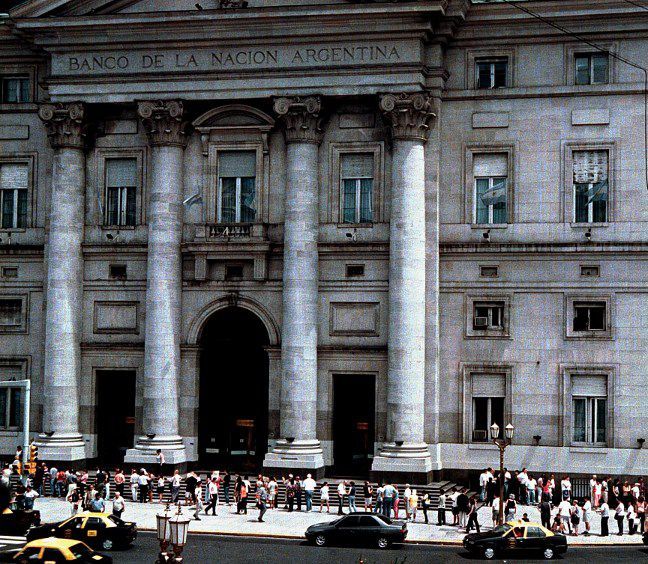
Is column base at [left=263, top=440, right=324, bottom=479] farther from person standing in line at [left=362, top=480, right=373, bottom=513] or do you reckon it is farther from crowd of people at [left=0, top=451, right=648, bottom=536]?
person standing in line at [left=362, top=480, right=373, bottom=513]

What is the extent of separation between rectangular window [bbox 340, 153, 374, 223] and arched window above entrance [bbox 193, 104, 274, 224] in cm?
389

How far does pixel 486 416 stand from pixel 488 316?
4.84m

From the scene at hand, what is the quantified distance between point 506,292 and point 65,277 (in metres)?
22.0

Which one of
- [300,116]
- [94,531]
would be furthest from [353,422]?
[94,531]

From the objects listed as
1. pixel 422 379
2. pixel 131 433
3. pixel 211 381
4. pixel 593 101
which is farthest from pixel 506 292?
pixel 131 433

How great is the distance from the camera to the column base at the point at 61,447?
A: 60312 mm

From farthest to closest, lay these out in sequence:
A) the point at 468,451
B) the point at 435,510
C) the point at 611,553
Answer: the point at 468,451
the point at 435,510
the point at 611,553

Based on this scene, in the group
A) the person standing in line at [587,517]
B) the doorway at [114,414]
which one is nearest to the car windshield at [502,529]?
the person standing in line at [587,517]

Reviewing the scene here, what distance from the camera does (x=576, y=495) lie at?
57.7 m

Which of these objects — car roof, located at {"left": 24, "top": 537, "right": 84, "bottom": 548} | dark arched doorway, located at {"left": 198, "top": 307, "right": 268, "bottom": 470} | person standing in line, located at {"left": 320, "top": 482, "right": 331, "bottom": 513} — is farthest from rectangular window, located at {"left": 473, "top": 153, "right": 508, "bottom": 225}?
car roof, located at {"left": 24, "top": 537, "right": 84, "bottom": 548}

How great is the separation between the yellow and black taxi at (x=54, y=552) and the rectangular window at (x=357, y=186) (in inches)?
1018

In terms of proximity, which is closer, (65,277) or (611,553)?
(611,553)

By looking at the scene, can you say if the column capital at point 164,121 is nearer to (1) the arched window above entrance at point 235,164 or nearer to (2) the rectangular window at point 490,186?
(1) the arched window above entrance at point 235,164

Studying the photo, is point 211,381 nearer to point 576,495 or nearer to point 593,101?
point 576,495
